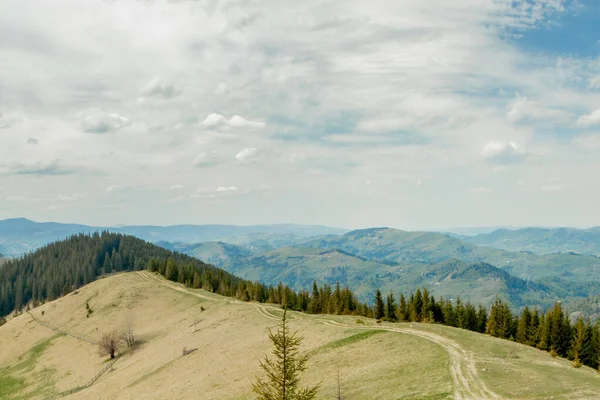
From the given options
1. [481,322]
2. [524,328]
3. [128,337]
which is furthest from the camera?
[481,322]

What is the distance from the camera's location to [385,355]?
46.7 meters

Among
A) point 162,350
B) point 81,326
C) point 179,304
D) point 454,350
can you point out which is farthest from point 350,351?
point 81,326

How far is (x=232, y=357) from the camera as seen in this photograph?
6381 centimetres

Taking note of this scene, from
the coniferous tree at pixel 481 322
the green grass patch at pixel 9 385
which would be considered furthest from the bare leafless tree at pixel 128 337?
the coniferous tree at pixel 481 322

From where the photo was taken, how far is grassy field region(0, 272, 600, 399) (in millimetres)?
34062

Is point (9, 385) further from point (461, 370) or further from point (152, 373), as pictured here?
point (461, 370)

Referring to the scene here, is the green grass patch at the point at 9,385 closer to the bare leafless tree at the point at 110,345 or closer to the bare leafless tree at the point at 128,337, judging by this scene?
the bare leafless tree at the point at 110,345

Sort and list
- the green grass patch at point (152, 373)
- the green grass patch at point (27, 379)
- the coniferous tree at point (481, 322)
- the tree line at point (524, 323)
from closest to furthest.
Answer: the green grass patch at point (152, 373)
the tree line at point (524, 323)
the green grass patch at point (27, 379)
the coniferous tree at point (481, 322)

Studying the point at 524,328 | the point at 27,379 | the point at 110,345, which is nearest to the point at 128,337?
the point at 110,345

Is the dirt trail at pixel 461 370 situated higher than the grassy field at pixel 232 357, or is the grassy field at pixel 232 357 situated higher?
the dirt trail at pixel 461 370

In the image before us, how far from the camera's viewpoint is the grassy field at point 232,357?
3406cm

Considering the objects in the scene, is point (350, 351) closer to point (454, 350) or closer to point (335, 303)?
point (454, 350)

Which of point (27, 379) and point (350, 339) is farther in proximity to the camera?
point (27, 379)

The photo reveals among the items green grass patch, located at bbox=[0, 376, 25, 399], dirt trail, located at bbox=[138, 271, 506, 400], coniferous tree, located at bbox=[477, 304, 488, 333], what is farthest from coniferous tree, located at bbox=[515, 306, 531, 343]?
green grass patch, located at bbox=[0, 376, 25, 399]
